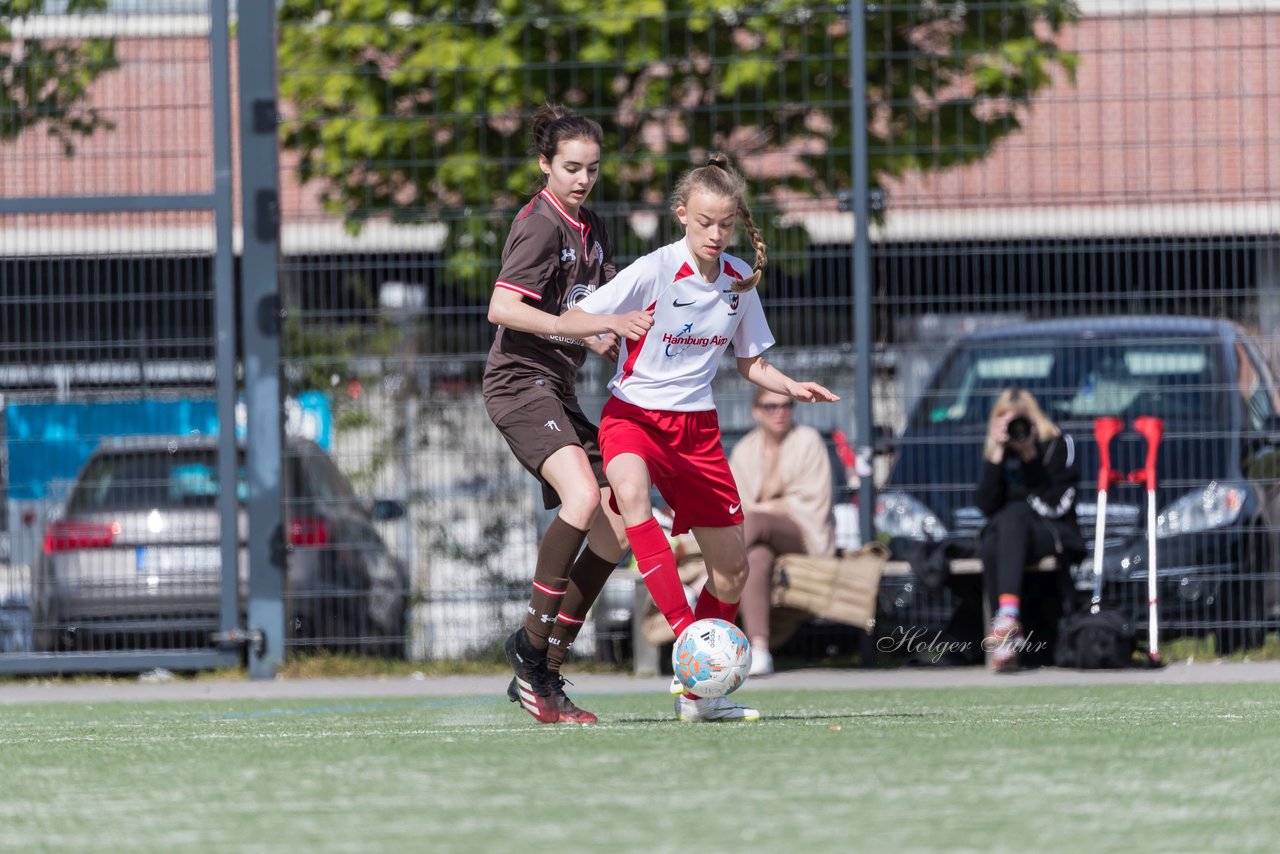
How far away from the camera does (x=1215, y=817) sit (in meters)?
3.74

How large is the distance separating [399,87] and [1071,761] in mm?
6565

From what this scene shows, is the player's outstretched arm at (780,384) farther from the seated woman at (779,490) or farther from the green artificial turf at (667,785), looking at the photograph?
the seated woman at (779,490)

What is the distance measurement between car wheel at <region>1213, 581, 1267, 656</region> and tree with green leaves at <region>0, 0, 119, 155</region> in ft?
19.9

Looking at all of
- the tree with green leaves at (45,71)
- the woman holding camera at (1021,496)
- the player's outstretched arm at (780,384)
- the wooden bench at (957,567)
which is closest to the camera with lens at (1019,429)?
the woman holding camera at (1021,496)

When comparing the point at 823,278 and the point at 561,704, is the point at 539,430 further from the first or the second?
the point at 823,278

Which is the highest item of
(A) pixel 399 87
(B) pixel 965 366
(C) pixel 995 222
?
(A) pixel 399 87

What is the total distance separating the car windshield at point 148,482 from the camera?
31.6 feet

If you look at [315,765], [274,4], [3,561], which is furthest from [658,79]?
[315,765]

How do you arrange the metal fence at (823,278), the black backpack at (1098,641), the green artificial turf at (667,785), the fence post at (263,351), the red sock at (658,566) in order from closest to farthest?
the green artificial turf at (667,785), the red sock at (658,566), the black backpack at (1098,641), the metal fence at (823,278), the fence post at (263,351)

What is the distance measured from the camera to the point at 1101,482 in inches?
372

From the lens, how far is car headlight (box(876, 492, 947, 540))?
981cm

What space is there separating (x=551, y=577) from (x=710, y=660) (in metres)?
0.80

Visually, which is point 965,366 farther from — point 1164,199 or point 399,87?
point 399,87

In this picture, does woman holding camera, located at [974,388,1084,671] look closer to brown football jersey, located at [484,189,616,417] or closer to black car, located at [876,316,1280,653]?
black car, located at [876,316,1280,653]
